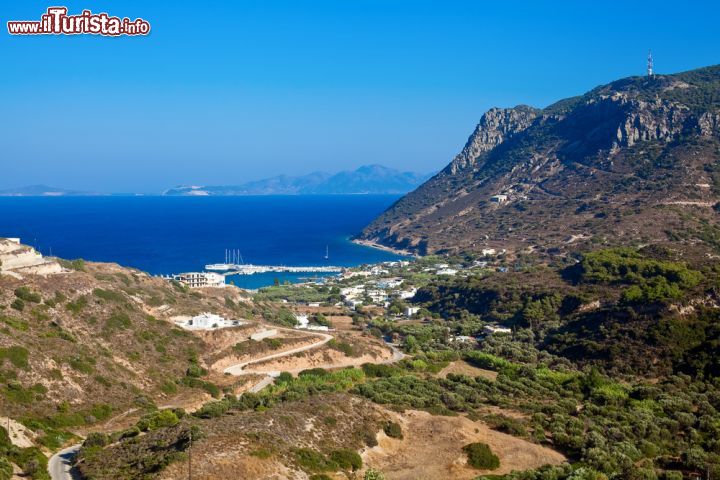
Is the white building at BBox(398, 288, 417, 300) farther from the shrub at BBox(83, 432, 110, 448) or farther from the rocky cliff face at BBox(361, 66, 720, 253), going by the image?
the shrub at BBox(83, 432, 110, 448)

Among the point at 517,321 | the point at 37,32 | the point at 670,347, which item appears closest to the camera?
the point at 37,32

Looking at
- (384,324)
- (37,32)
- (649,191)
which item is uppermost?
(37,32)

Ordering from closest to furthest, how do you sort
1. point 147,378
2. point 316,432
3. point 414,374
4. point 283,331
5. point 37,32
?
1. point 316,432
2. point 37,32
3. point 147,378
4. point 414,374
5. point 283,331

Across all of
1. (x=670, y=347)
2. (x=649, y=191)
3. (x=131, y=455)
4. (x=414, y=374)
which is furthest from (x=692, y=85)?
(x=131, y=455)

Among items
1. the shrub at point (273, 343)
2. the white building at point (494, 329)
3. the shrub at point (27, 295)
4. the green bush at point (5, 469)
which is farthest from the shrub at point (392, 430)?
the white building at point (494, 329)

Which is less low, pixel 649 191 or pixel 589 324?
pixel 649 191

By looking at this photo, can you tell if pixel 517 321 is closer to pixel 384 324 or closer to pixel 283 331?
pixel 384 324
